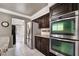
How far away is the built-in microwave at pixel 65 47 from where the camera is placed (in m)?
1.84

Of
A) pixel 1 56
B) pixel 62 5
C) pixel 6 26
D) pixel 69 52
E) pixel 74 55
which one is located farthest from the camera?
pixel 6 26

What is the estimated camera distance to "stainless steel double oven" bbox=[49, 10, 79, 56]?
6.03 feet

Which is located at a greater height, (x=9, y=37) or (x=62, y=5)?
(x=62, y=5)

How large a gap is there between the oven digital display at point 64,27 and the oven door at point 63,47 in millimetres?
178

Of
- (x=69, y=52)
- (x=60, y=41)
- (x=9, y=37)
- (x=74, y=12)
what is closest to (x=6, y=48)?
(x=9, y=37)

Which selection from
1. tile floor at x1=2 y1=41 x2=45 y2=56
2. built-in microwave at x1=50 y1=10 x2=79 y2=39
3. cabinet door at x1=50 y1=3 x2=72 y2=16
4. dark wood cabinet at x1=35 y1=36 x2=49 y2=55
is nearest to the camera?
built-in microwave at x1=50 y1=10 x2=79 y2=39

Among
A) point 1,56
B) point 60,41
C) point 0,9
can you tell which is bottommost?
point 1,56

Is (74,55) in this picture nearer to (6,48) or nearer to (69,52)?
(69,52)

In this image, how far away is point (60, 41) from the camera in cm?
226

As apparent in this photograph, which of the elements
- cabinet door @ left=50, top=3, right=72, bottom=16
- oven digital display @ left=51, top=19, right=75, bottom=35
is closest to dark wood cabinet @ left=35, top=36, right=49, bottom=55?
oven digital display @ left=51, top=19, right=75, bottom=35

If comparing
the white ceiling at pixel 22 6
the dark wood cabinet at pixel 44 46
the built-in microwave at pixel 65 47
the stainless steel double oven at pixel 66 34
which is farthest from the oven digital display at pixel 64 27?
the dark wood cabinet at pixel 44 46

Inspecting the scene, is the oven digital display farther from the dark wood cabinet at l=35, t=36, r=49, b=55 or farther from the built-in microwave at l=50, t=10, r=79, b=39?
the dark wood cabinet at l=35, t=36, r=49, b=55

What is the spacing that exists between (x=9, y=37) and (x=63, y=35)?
1262 mm

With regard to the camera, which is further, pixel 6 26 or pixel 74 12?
pixel 6 26
